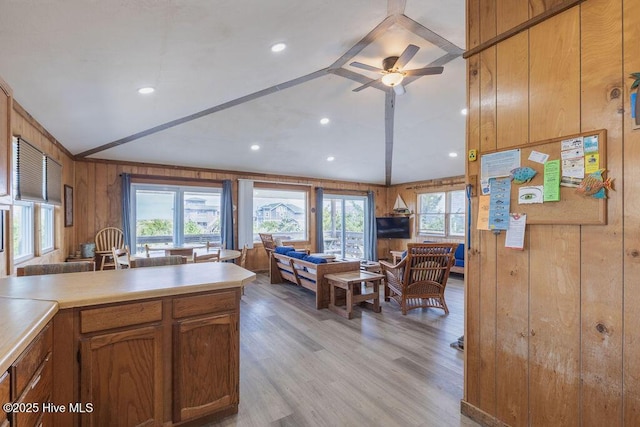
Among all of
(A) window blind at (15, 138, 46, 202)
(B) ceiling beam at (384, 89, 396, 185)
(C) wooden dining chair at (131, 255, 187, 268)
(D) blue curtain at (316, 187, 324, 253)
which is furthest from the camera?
(D) blue curtain at (316, 187, 324, 253)

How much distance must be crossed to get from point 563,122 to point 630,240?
0.64 metres

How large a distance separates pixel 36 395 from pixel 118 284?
0.65 metres

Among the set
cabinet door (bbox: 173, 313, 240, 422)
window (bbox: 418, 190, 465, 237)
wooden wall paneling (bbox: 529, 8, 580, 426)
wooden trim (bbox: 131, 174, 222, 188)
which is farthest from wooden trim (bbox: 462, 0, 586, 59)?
window (bbox: 418, 190, 465, 237)

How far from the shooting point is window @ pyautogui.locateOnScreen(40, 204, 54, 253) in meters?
4.18

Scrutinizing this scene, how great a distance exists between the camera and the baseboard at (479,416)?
186 cm

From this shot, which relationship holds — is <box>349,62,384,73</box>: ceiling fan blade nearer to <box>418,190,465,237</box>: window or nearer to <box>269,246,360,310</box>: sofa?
<box>269,246,360,310</box>: sofa

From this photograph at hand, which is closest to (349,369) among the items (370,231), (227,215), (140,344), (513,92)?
(140,344)

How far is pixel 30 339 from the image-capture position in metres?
1.15

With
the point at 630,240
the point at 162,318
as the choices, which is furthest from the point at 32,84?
the point at 630,240

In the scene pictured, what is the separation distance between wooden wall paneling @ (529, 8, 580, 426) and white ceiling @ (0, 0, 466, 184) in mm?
1178

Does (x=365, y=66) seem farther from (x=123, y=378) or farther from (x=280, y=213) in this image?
(x=280, y=213)

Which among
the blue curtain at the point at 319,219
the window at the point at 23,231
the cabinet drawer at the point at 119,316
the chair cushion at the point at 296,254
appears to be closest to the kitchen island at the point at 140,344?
the cabinet drawer at the point at 119,316

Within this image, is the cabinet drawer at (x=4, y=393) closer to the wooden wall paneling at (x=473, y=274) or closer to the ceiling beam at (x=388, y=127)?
the wooden wall paneling at (x=473, y=274)

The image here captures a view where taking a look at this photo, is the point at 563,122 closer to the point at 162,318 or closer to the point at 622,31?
the point at 622,31
